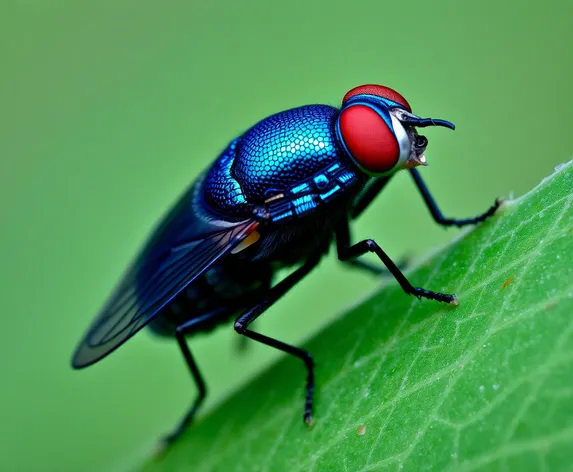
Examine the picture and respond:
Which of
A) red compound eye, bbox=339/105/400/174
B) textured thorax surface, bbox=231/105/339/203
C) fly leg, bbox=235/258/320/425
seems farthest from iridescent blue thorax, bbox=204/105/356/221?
fly leg, bbox=235/258/320/425

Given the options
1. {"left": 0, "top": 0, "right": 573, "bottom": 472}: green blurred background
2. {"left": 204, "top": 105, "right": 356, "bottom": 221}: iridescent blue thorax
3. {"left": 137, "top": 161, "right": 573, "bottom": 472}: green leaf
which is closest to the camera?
{"left": 137, "top": 161, "right": 573, "bottom": 472}: green leaf

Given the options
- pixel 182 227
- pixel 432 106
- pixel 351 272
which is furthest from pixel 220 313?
pixel 432 106

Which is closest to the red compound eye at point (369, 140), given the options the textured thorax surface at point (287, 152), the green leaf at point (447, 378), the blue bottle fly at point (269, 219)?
the blue bottle fly at point (269, 219)

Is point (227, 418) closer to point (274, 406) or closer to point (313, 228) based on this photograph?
point (274, 406)

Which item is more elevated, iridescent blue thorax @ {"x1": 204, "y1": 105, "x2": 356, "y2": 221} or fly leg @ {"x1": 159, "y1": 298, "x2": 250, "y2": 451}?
iridescent blue thorax @ {"x1": 204, "y1": 105, "x2": 356, "y2": 221}

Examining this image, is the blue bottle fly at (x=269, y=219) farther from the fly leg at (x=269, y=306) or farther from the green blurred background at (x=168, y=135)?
the green blurred background at (x=168, y=135)

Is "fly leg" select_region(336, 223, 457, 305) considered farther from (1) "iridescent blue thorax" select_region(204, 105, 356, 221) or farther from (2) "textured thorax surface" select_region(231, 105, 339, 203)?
(2) "textured thorax surface" select_region(231, 105, 339, 203)

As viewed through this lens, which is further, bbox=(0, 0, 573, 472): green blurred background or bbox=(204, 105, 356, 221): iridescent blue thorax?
bbox=(0, 0, 573, 472): green blurred background

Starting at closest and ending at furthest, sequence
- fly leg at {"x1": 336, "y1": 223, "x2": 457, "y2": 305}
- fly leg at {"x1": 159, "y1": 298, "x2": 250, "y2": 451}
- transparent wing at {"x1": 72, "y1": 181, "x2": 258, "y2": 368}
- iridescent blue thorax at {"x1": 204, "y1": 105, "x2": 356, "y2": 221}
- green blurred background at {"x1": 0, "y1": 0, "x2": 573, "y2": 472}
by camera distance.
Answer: fly leg at {"x1": 336, "y1": 223, "x2": 457, "y2": 305}, iridescent blue thorax at {"x1": 204, "y1": 105, "x2": 356, "y2": 221}, transparent wing at {"x1": 72, "y1": 181, "x2": 258, "y2": 368}, fly leg at {"x1": 159, "y1": 298, "x2": 250, "y2": 451}, green blurred background at {"x1": 0, "y1": 0, "x2": 573, "y2": 472}
